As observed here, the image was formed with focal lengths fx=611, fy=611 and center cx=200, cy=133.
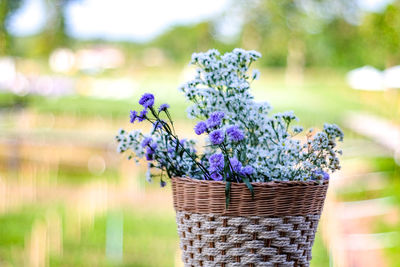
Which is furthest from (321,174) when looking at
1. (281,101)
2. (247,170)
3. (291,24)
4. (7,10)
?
(291,24)

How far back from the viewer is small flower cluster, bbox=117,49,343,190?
0.84m

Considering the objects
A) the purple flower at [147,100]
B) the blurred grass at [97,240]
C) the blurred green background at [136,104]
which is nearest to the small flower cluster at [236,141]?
the purple flower at [147,100]

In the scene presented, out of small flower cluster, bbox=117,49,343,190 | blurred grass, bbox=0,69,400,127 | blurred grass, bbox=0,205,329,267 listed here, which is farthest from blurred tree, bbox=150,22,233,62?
small flower cluster, bbox=117,49,343,190

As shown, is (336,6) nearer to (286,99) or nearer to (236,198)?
(286,99)

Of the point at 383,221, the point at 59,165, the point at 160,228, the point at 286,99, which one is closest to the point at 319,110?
the point at 286,99

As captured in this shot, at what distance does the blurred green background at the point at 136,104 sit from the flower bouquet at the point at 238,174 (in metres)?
2.73

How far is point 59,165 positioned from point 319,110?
4.67 metres

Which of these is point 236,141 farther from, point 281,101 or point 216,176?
point 281,101

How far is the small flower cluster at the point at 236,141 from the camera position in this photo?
2.77 feet

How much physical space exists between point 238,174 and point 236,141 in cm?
6

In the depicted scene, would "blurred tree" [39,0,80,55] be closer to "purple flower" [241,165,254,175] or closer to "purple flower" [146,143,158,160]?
"purple flower" [146,143,158,160]

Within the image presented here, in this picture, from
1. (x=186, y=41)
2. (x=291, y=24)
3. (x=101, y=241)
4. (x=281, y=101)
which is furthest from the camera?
(x=186, y=41)

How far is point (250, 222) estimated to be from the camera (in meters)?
0.77

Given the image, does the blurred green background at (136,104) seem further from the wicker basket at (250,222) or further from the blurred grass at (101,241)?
the wicker basket at (250,222)
